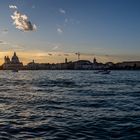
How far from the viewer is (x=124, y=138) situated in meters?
15.5

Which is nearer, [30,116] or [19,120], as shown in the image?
[19,120]

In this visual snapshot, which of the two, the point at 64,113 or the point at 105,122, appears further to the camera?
the point at 64,113

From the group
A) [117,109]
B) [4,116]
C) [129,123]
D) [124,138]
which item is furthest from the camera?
[117,109]

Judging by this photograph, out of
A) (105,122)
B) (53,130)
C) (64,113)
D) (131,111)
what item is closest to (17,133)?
(53,130)

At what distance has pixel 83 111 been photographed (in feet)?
77.6

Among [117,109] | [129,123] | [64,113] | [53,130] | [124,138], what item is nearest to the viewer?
[124,138]

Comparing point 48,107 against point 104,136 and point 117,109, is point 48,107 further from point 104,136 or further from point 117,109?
point 104,136

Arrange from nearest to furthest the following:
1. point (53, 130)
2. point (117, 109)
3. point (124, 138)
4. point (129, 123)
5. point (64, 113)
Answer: point (124, 138) → point (53, 130) → point (129, 123) → point (64, 113) → point (117, 109)

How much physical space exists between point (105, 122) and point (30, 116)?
4.94 m

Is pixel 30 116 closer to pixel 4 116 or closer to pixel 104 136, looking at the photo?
pixel 4 116

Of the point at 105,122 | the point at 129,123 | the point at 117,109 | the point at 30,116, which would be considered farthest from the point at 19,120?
the point at 117,109

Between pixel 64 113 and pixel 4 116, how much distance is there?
13.1ft

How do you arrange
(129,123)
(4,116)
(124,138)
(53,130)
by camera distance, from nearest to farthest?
(124,138), (53,130), (129,123), (4,116)

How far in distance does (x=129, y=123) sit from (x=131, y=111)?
492cm
